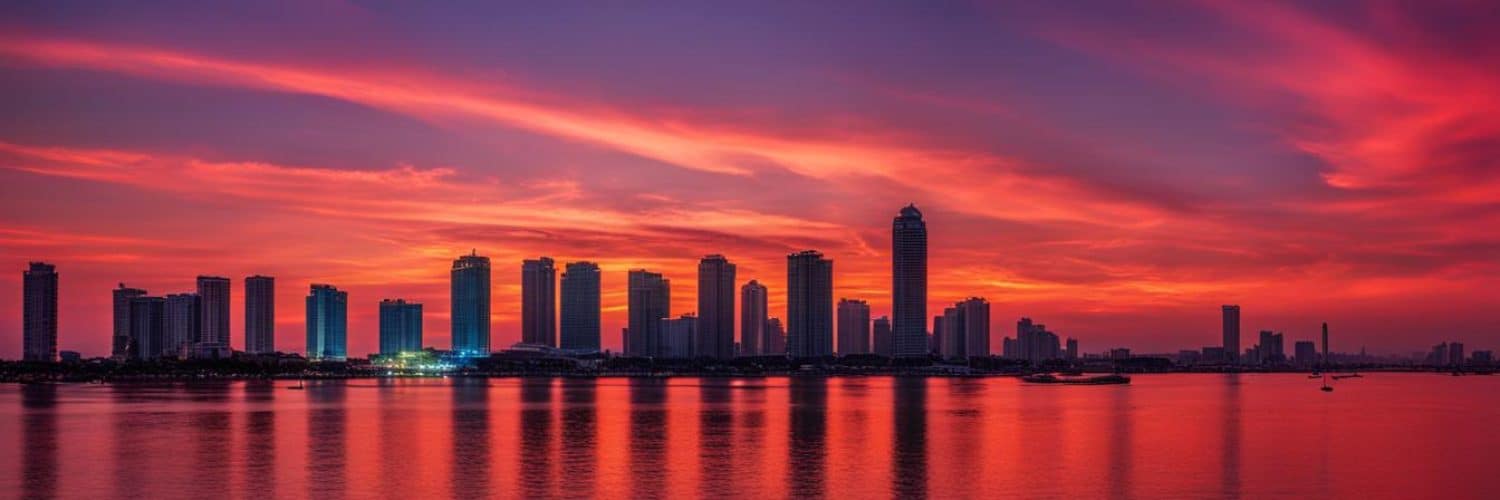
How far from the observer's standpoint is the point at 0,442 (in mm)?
93625

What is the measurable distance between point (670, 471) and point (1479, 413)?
107 m

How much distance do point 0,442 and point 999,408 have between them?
3830 inches

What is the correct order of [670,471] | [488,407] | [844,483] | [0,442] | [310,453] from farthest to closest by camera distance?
1. [488,407]
2. [0,442]
3. [310,453]
4. [670,471]
5. [844,483]

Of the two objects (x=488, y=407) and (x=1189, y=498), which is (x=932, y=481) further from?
(x=488, y=407)

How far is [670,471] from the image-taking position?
7106 centimetres

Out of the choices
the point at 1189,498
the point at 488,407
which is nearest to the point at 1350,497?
the point at 1189,498

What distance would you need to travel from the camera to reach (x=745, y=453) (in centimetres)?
8244

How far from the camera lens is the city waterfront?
64312 millimetres

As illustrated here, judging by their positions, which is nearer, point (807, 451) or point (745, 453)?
point (745, 453)

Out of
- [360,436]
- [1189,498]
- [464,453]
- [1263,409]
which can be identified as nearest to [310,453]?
[464,453]

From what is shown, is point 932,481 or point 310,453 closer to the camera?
point 932,481

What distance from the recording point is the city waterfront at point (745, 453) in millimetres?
64312

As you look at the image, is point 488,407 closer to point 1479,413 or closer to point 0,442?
point 0,442

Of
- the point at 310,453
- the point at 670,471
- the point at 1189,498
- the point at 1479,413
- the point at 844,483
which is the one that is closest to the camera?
the point at 1189,498
